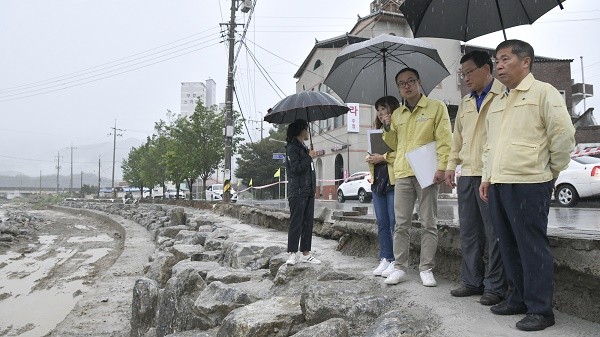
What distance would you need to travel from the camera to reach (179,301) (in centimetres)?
Result: 493

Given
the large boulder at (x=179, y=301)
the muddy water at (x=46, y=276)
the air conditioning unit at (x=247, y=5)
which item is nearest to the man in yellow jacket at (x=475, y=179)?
the large boulder at (x=179, y=301)

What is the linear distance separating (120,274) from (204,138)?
16.7m

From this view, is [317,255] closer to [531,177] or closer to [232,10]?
[531,177]

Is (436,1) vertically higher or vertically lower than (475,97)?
higher

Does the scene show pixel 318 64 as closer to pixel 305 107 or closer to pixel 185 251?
pixel 185 251

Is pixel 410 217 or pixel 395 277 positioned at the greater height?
pixel 410 217

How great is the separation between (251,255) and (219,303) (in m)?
2.14

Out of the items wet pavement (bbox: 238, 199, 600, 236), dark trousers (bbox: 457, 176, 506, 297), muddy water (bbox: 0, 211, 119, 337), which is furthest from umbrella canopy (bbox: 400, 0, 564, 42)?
muddy water (bbox: 0, 211, 119, 337)

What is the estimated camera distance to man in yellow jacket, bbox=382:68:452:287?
3.71 meters

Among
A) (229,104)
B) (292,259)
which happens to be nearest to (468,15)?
(292,259)

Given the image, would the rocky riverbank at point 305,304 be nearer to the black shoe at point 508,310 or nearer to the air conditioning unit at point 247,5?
the black shoe at point 508,310

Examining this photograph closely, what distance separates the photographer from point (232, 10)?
62.8 ft

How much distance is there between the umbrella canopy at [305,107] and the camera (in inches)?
230

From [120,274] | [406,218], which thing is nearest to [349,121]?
[120,274]
